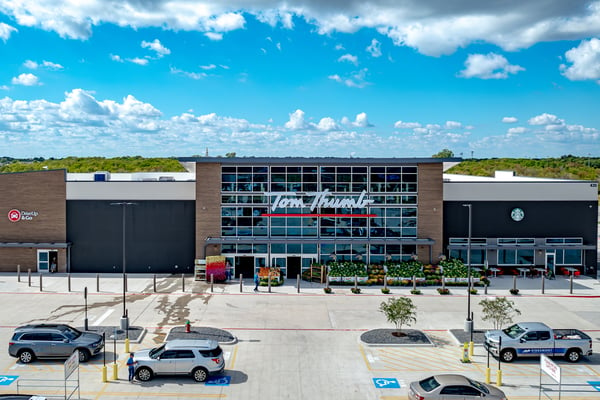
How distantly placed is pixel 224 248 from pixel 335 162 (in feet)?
39.5

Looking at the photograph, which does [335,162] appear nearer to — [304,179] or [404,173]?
[304,179]

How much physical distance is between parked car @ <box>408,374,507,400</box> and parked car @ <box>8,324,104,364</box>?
15.4m

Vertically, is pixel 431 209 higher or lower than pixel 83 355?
higher

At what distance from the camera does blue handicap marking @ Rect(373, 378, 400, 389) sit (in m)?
23.8

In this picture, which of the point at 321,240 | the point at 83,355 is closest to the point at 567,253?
the point at 321,240

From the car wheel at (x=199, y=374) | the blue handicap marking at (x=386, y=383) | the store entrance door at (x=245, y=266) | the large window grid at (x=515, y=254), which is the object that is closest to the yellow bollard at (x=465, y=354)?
the blue handicap marking at (x=386, y=383)

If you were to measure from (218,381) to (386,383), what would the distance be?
739 cm

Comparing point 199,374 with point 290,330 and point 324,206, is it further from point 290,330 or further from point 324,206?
point 324,206

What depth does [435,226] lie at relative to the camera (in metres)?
47.9

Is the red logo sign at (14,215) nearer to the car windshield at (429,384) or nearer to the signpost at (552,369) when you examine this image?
the car windshield at (429,384)

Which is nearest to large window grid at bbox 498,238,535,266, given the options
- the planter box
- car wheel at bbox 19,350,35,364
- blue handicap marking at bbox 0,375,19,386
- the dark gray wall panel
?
the planter box

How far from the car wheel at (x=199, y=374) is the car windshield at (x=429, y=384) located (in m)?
9.31

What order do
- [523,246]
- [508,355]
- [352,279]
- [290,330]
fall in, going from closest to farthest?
[508,355]
[290,330]
[352,279]
[523,246]

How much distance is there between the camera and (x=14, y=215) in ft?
159
